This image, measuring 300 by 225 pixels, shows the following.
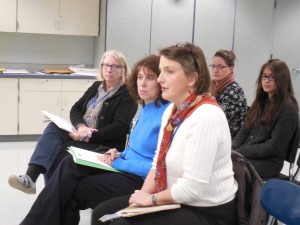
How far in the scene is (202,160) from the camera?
5.09ft

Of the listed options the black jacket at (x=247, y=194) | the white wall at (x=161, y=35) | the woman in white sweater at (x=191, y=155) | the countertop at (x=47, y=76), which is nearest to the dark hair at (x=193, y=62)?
the woman in white sweater at (x=191, y=155)

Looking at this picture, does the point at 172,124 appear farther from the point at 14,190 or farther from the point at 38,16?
the point at 38,16

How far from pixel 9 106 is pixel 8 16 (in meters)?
1.05

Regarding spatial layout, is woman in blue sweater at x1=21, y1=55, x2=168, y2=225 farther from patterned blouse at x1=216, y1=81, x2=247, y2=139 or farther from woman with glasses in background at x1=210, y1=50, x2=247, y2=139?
patterned blouse at x1=216, y1=81, x2=247, y2=139

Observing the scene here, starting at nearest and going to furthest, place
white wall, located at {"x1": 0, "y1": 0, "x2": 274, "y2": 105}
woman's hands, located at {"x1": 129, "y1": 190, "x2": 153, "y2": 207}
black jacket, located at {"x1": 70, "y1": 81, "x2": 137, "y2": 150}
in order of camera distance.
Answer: woman's hands, located at {"x1": 129, "y1": 190, "x2": 153, "y2": 207}
black jacket, located at {"x1": 70, "y1": 81, "x2": 137, "y2": 150}
white wall, located at {"x1": 0, "y1": 0, "x2": 274, "y2": 105}

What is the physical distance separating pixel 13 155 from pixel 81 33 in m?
1.73

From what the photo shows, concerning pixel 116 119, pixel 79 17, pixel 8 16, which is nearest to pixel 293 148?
pixel 116 119

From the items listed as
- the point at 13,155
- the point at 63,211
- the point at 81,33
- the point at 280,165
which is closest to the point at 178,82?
the point at 63,211

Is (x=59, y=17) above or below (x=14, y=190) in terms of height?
above

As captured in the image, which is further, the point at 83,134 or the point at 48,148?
the point at 83,134

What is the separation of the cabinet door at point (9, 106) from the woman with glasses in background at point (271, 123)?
117 inches

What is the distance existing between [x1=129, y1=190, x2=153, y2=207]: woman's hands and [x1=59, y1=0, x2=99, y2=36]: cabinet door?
3689mm

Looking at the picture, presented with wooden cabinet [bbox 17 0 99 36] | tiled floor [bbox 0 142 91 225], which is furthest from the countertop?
tiled floor [bbox 0 142 91 225]

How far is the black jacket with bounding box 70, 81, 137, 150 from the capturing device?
281cm
